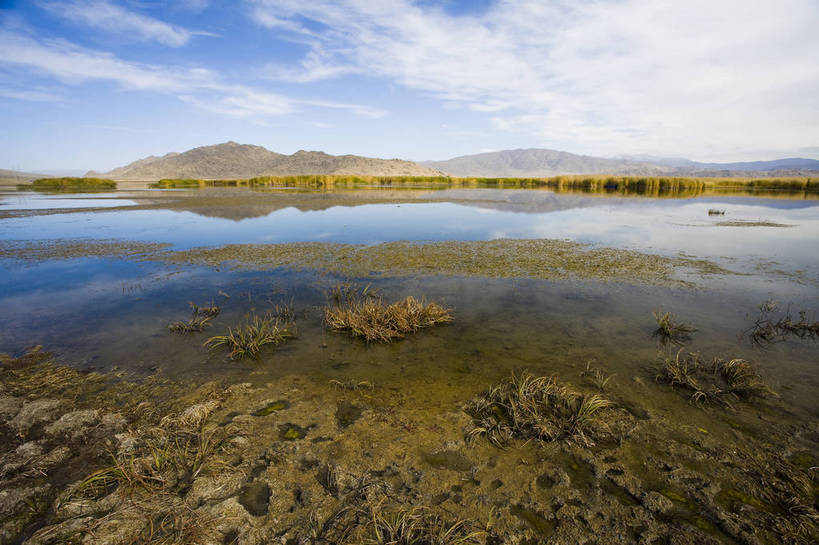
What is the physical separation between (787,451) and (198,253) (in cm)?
1389

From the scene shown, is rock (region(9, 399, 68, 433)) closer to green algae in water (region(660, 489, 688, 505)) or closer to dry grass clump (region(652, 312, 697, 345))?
green algae in water (region(660, 489, 688, 505))

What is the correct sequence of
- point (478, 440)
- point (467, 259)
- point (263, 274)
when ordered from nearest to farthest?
1. point (478, 440)
2. point (263, 274)
3. point (467, 259)

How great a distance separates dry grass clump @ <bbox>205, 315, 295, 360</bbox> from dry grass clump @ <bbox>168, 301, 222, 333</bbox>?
0.67 m

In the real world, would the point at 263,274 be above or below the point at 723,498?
above

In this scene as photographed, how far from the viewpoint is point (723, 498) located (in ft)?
9.56

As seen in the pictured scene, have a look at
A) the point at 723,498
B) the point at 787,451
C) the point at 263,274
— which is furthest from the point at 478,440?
the point at 263,274

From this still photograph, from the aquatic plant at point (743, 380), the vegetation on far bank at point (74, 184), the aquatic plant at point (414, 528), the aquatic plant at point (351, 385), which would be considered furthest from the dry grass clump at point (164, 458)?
the vegetation on far bank at point (74, 184)

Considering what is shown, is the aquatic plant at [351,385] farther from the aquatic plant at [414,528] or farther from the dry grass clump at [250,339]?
the aquatic plant at [414,528]

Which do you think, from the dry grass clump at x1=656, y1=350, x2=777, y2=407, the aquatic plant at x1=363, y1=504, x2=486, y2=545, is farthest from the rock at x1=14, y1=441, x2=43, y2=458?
the dry grass clump at x1=656, y1=350, x2=777, y2=407

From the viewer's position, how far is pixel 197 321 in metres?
6.30

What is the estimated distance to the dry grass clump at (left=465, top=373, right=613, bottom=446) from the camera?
365cm

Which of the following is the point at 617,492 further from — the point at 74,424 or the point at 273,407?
the point at 74,424

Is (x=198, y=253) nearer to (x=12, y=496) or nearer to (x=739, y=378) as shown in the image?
(x=12, y=496)

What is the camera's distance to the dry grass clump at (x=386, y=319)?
19.3 feet
